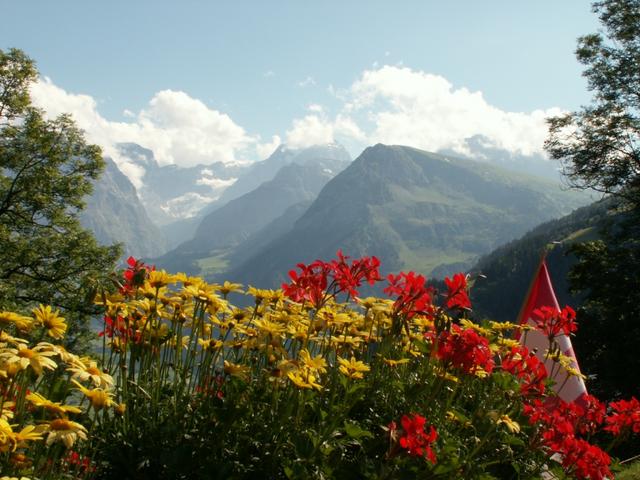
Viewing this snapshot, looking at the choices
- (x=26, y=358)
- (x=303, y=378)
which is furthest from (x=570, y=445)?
(x=26, y=358)

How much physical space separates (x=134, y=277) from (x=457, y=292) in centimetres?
231

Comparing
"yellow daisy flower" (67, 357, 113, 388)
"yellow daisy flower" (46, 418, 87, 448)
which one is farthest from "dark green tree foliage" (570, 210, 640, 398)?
"yellow daisy flower" (46, 418, 87, 448)

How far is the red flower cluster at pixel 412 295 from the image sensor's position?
3.83 meters

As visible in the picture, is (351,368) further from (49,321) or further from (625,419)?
(625,419)

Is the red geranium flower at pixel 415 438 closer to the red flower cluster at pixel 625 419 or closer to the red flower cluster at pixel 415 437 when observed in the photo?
the red flower cluster at pixel 415 437

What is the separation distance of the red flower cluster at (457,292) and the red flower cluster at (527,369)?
1099mm

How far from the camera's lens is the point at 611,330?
19.8 metres

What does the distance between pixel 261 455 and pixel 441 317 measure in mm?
1656

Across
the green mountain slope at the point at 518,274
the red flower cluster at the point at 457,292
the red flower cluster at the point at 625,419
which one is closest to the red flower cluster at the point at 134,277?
the red flower cluster at the point at 457,292

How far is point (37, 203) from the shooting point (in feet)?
90.2

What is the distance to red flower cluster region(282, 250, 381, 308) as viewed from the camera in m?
3.89

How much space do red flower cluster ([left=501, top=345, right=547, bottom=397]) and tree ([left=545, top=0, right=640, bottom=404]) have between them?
16583 mm

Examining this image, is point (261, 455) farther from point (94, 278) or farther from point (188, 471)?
point (94, 278)

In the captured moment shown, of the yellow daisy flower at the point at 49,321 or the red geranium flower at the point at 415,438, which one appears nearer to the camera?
the red geranium flower at the point at 415,438
